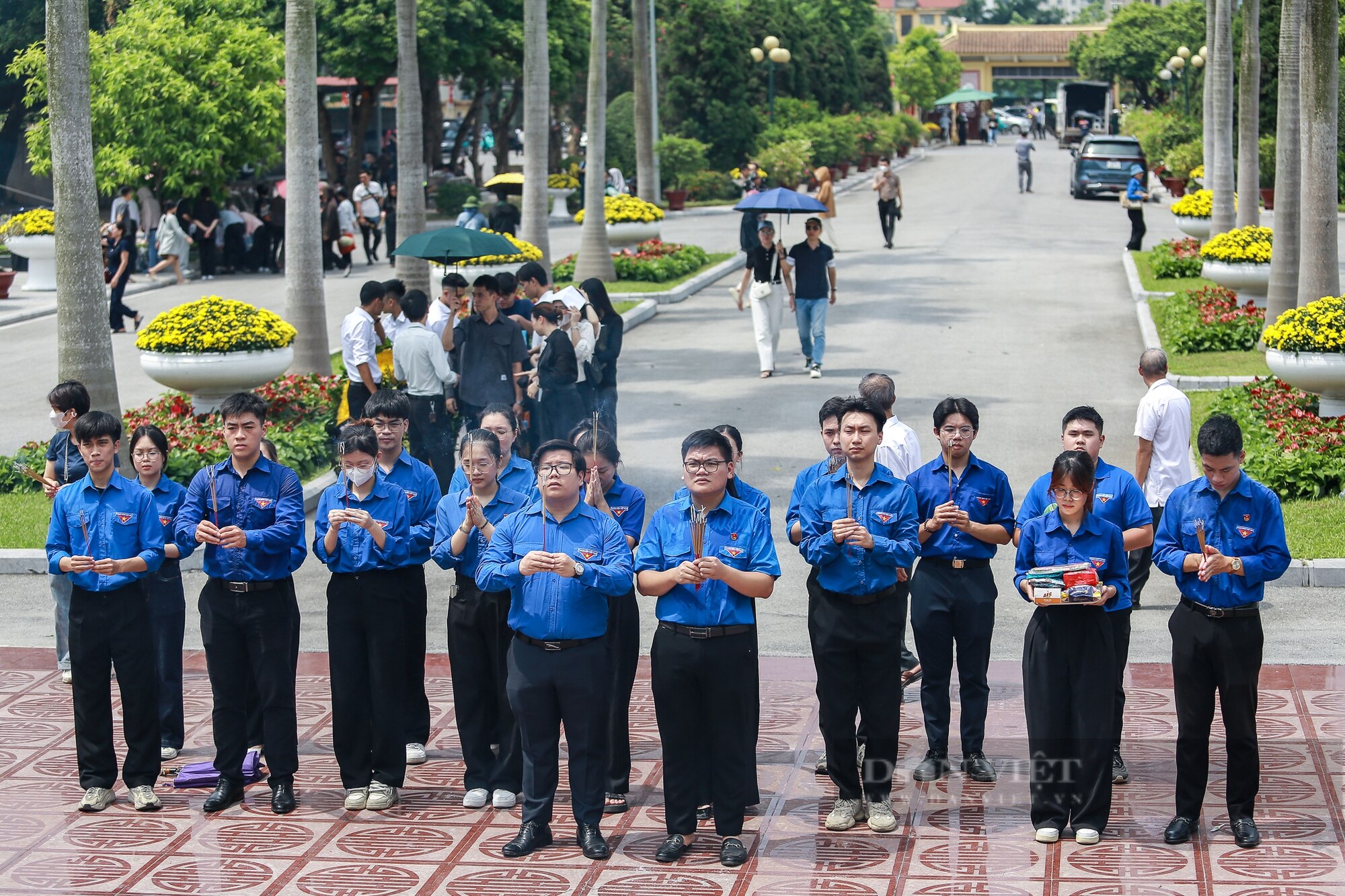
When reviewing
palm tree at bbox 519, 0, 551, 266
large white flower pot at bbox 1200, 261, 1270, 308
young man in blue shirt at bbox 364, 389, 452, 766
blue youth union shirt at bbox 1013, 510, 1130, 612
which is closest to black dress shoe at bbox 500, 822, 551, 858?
young man in blue shirt at bbox 364, 389, 452, 766

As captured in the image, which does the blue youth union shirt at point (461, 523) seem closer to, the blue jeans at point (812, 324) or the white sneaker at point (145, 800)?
the white sneaker at point (145, 800)

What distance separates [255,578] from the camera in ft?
25.8

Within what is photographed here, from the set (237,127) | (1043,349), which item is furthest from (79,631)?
(237,127)

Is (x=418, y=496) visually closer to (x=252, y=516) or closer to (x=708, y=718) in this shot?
(x=252, y=516)

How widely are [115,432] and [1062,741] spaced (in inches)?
180

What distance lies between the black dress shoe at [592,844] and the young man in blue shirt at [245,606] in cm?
149

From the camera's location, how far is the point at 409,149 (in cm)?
2038

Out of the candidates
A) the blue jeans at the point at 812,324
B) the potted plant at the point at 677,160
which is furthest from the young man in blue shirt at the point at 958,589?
the potted plant at the point at 677,160

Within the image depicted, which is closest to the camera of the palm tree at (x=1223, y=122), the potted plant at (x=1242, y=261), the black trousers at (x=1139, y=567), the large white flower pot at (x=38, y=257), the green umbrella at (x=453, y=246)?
the black trousers at (x=1139, y=567)

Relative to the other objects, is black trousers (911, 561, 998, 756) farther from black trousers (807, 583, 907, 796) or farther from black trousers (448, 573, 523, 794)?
black trousers (448, 573, 523, 794)

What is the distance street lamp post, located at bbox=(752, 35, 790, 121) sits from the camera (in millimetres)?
47781

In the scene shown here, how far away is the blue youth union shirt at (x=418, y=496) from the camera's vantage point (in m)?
7.88

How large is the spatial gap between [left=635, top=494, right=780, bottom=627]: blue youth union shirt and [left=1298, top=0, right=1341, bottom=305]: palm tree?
1074 cm

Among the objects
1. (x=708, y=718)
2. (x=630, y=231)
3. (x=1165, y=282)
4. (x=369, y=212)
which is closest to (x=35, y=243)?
(x=369, y=212)
